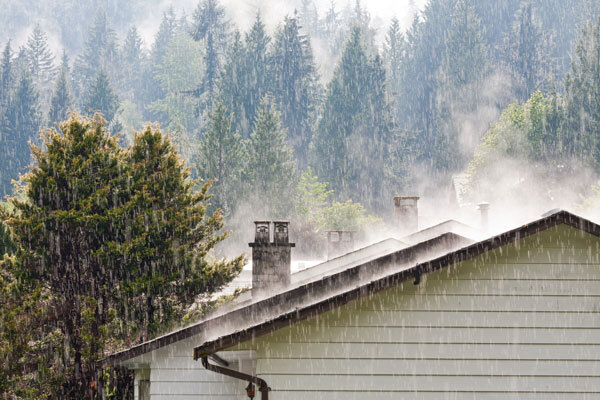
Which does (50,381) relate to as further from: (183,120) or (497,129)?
(183,120)

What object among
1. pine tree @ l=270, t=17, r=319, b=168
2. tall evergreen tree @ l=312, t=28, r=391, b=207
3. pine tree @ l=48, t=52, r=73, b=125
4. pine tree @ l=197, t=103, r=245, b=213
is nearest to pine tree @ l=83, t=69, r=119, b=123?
pine tree @ l=48, t=52, r=73, b=125

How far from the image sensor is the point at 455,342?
5973mm

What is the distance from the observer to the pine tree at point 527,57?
9150cm

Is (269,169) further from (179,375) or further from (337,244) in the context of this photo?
(179,375)

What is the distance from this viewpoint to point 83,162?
1833 cm

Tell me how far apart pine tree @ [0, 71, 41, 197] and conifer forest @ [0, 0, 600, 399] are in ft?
0.69

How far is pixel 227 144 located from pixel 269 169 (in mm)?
3809

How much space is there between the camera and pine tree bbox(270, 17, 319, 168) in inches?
3312

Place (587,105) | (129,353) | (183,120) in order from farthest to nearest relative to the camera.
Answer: (183,120) → (587,105) → (129,353)

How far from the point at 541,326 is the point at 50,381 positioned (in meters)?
12.3

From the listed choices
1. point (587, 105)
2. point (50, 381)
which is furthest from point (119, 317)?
point (587, 105)

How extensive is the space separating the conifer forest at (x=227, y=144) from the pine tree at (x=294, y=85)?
0.70 feet

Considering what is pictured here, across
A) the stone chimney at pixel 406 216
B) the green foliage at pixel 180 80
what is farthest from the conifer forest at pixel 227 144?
the stone chimney at pixel 406 216

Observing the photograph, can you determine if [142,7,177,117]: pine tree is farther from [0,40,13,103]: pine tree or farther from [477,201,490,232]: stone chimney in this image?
[477,201,490,232]: stone chimney
